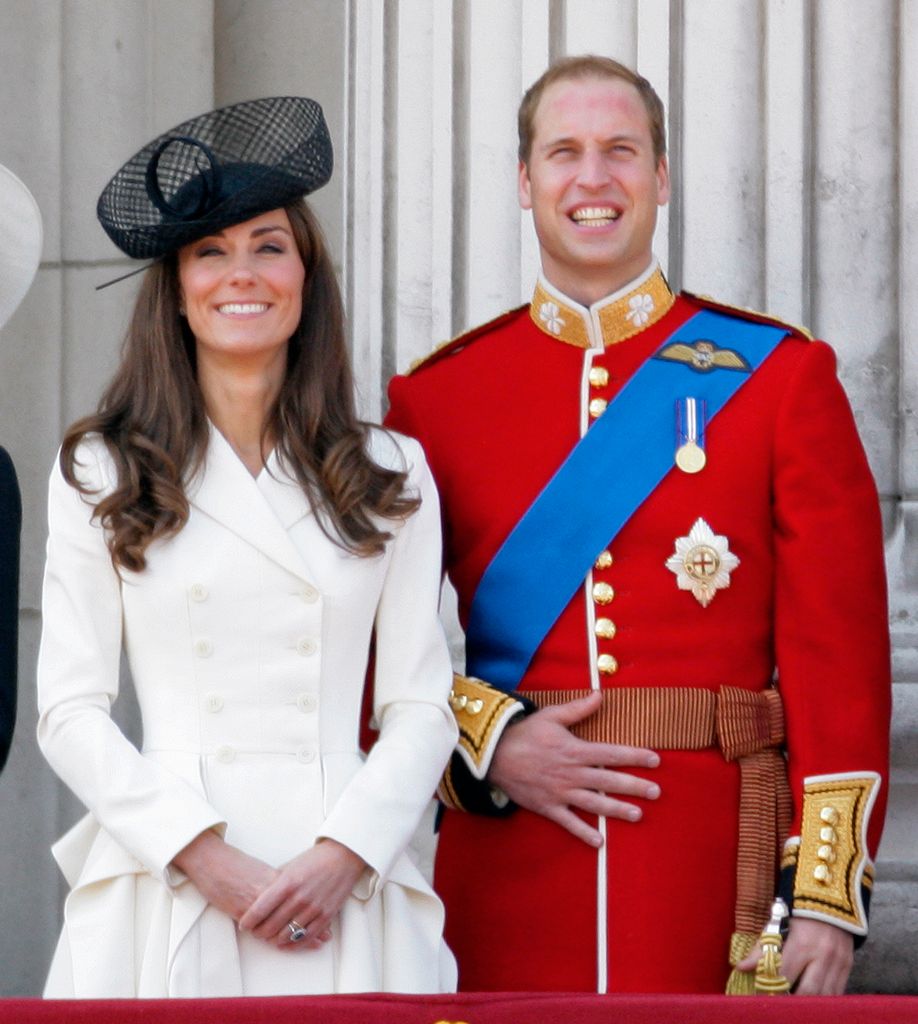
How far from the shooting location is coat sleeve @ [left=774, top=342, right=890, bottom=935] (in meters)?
3.21

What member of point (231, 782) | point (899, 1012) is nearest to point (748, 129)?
point (231, 782)

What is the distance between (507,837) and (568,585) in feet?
1.22

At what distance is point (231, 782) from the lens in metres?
3.08

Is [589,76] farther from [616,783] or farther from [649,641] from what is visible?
[616,783]

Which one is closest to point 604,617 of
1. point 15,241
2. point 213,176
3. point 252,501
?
point 252,501

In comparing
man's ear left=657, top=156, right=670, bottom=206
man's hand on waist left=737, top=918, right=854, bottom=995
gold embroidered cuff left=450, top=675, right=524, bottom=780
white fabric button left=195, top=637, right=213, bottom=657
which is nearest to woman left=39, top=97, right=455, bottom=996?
white fabric button left=195, top=637, right=213, bottom=657

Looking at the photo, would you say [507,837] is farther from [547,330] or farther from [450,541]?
[547,330]

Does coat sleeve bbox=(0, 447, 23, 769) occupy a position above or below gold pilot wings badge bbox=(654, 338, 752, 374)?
below

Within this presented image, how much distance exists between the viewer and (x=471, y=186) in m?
4.48

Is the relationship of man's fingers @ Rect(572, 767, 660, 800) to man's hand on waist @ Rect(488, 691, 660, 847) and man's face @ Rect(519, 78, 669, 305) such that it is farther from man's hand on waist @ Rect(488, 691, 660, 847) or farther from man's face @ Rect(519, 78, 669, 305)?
man's face @ Rect(519, 78, 669, 305)

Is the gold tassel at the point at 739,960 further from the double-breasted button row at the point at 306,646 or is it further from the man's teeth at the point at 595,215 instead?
the man's teeth at the point at 595,215

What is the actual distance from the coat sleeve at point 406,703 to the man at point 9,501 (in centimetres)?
49

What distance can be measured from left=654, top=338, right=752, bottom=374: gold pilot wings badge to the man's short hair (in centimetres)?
29

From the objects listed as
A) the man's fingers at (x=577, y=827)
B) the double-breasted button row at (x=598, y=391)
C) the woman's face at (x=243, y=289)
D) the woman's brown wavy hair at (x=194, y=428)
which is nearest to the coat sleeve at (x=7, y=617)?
the woman's brown wavy hair at (x=194, y=428)
